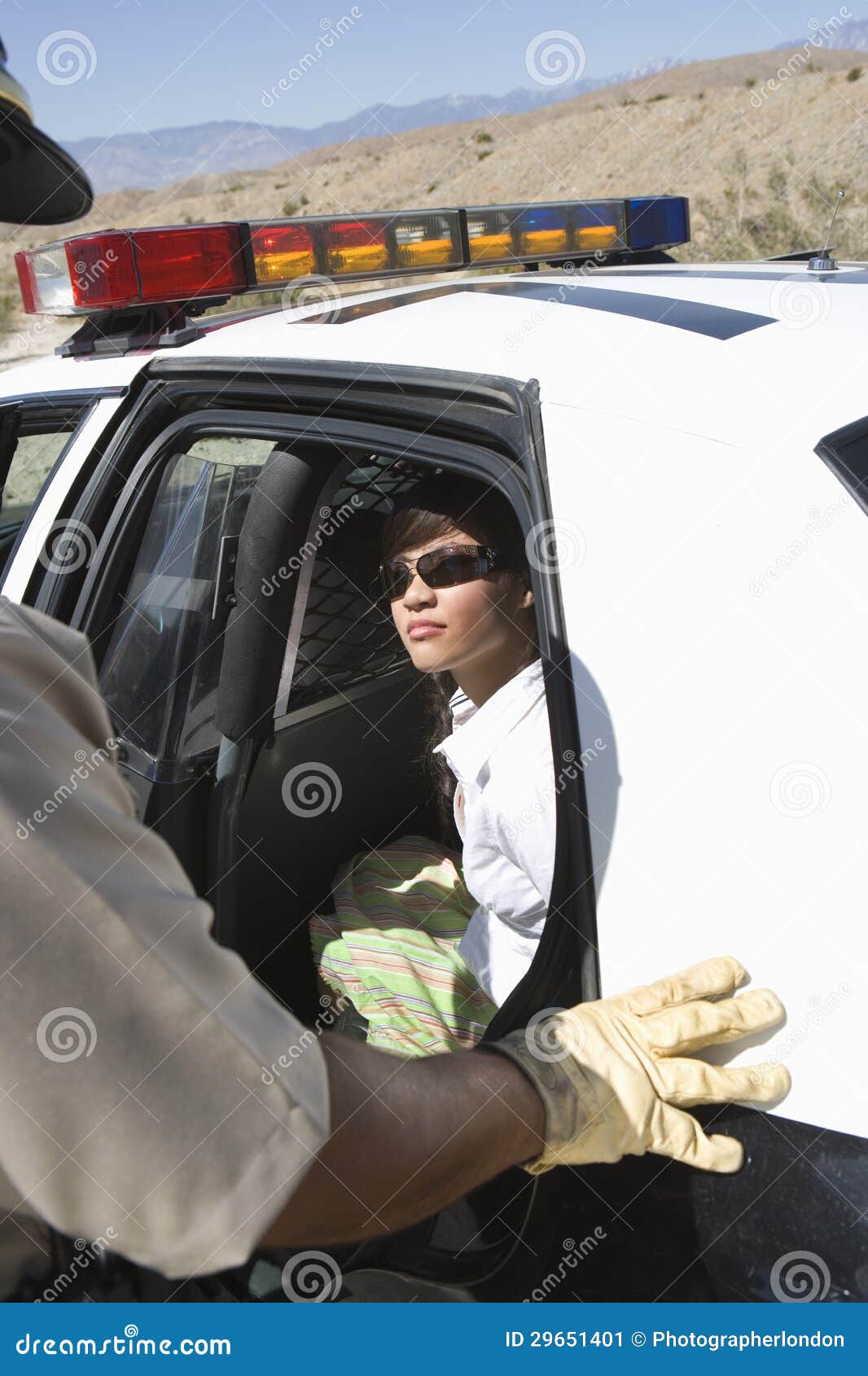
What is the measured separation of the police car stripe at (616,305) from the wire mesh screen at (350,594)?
0.46 m

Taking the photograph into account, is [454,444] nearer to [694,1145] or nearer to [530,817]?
[530,817]

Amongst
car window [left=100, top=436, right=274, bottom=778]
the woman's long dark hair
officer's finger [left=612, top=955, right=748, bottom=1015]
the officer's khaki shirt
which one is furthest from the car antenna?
the officer's khaki shirt

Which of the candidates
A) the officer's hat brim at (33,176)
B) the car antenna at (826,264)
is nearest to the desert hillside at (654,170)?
the car antenna at (826,264)

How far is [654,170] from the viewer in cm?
3328

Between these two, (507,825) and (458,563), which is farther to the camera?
(458,563)

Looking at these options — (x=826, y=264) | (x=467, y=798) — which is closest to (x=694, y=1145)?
(x=467, y=798)

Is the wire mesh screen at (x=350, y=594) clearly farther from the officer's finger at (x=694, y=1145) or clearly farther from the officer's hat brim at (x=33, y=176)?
the officer's finger at (x=694, y=1145)

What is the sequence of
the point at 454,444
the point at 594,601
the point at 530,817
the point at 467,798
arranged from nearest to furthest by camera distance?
1. the point at 594,601
2. the point at 454,444
3. the point at 530,817
4. the point at 467,798

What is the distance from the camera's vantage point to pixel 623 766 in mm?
1191

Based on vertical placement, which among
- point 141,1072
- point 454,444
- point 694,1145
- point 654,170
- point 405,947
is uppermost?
point 654,170

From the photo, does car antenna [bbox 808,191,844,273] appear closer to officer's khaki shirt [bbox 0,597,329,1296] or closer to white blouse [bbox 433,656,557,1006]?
white blouse [bbox 433,656,557,1006]

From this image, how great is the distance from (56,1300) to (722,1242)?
2.09 feet

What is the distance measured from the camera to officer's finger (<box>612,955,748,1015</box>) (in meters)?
1.11

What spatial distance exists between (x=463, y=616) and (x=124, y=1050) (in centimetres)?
132
